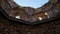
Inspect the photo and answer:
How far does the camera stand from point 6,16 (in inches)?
275

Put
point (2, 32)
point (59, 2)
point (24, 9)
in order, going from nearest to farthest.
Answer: point (2, 32) → point (59, 2) → point (24, 9)

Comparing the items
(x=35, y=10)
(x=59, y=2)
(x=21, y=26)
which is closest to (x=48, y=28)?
(x=21, y=26)

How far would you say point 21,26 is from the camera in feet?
23.1

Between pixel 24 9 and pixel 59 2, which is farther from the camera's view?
pixel 24 9

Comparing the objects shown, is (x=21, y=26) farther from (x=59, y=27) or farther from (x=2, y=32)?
(x=59, y=27)

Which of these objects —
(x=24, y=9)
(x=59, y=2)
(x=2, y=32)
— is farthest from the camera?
(x=24, y=9)

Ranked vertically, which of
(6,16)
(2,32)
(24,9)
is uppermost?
(24,9)

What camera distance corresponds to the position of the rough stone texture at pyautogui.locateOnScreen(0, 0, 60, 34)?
6.80m

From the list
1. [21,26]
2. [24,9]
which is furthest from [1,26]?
[24,9]

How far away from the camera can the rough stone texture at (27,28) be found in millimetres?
6801

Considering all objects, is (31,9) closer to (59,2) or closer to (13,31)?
(59,2)

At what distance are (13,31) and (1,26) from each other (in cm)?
50

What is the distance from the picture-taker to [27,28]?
7.04 m

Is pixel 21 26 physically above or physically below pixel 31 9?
below
